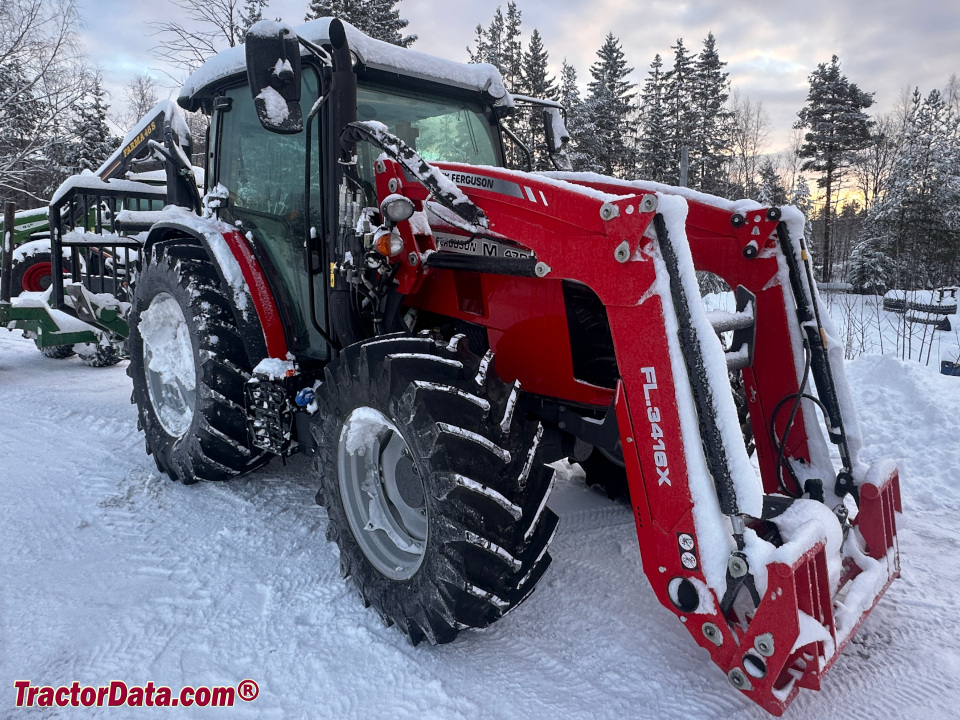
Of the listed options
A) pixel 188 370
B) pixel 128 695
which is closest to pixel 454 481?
pixel 128 695

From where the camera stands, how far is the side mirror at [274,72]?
2461 millimetres

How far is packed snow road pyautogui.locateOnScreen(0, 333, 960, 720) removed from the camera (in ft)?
6.95

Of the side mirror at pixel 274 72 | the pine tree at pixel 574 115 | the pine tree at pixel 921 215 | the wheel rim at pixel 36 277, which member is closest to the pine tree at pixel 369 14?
the pine tree at pixel 574 115

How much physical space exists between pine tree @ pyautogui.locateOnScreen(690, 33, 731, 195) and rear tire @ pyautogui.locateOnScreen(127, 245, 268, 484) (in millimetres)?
26350

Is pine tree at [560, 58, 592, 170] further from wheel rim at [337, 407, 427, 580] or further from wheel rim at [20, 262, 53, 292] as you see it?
wheel rim at [337, 407, 427, 580]

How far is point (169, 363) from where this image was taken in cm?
400

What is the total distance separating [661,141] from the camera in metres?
28.7

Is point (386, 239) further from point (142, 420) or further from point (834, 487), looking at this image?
point (142, 420)

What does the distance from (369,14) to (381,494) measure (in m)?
20.8

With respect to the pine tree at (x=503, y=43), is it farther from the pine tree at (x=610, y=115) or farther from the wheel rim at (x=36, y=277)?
the wheel rim at (x=36, y=277)

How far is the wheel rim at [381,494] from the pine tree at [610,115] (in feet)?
80.0

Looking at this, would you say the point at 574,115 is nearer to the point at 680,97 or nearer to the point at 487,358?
the point at 680,97

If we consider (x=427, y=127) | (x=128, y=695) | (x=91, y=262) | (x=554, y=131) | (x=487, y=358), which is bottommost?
(x=128, y=695)

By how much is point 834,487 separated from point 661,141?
28.8 m
